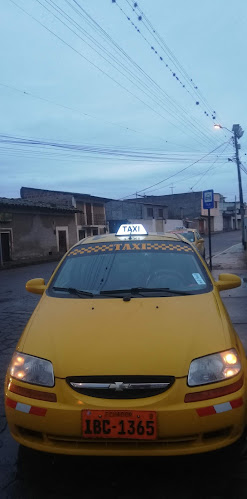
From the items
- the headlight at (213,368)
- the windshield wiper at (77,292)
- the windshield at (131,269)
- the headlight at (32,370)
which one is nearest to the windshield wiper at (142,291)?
the windshield at (131,269)

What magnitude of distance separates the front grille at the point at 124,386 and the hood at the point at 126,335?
0.11 feet

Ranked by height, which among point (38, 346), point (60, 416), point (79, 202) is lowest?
point (60, 416)

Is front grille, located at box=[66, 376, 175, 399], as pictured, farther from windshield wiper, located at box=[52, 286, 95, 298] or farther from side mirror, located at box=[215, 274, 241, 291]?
side mirror, located at box=[215, 274, 241, 291]

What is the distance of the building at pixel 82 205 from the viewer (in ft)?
118

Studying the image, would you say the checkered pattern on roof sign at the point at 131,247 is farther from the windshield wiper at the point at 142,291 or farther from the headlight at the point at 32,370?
the headlight at the point at 32,370

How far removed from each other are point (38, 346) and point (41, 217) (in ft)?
85.4

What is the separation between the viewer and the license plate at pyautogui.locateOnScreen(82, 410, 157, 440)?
2.22 meters

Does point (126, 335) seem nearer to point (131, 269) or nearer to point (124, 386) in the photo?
point (124, 386)

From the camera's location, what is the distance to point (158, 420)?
2.22 meters

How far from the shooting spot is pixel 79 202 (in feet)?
120

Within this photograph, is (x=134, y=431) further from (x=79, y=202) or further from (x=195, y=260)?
(x=79, y=202)

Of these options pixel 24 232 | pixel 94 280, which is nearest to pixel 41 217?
pixel 24 232

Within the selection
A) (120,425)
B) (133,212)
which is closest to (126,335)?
(120,425)

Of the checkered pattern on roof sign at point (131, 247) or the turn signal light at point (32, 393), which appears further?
the checkered pattern on roof sign at point (131, 247)
